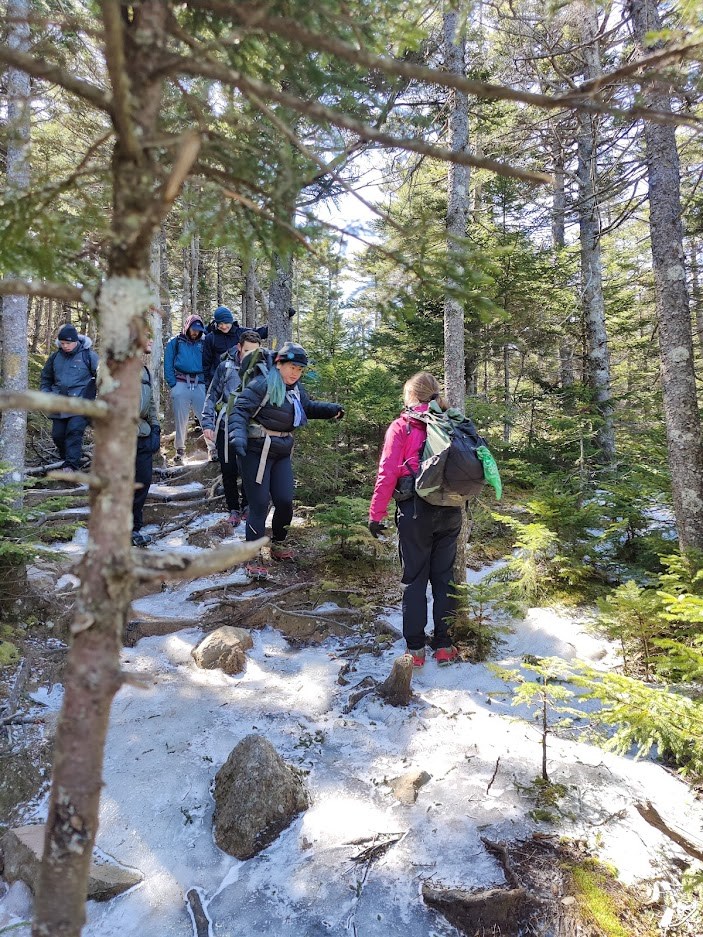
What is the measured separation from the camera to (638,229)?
17797 millimetres

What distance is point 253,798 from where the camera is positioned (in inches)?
115

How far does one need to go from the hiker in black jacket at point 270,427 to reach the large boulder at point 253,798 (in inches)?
109

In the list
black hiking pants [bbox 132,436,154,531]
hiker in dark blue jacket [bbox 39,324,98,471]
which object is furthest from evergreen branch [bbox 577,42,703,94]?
hiker in dark blue jacket [bbox 39,324,98,471]

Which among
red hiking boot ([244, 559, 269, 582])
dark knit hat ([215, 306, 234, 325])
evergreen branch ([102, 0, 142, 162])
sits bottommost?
red hiking boot ([244, 559, 269, 582])

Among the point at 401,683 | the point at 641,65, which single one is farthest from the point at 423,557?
the point at 641,65

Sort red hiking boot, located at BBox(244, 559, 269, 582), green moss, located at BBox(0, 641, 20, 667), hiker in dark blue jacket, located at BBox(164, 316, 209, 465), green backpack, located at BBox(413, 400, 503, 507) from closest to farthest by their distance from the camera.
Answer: green moss, located at BBox(0, 641, 20, 667)
green backpack, located at BBox(413, 400, 503, 507)
red hiking boot, located at BBox(244, 559, 269, 582)
hiker in dark blue jacket, located at BBox(164, 316, 209, 465)

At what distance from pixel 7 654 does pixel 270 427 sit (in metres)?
3.17

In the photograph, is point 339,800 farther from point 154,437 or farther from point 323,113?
point 154,437

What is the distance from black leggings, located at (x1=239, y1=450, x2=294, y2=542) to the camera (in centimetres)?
582

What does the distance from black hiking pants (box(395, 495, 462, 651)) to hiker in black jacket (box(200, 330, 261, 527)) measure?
3403 mm

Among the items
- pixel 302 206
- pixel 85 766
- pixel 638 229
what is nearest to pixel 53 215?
pixel 302 206

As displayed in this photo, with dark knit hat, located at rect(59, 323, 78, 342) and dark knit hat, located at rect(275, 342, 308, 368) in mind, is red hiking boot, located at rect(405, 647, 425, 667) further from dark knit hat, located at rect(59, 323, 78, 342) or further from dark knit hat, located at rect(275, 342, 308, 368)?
dark knit hat, located at rect(59, 323, 78, 342)

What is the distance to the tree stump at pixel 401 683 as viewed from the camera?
408 cm

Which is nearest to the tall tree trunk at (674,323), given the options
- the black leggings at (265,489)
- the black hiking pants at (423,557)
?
the black hiking pants at (423,557)
